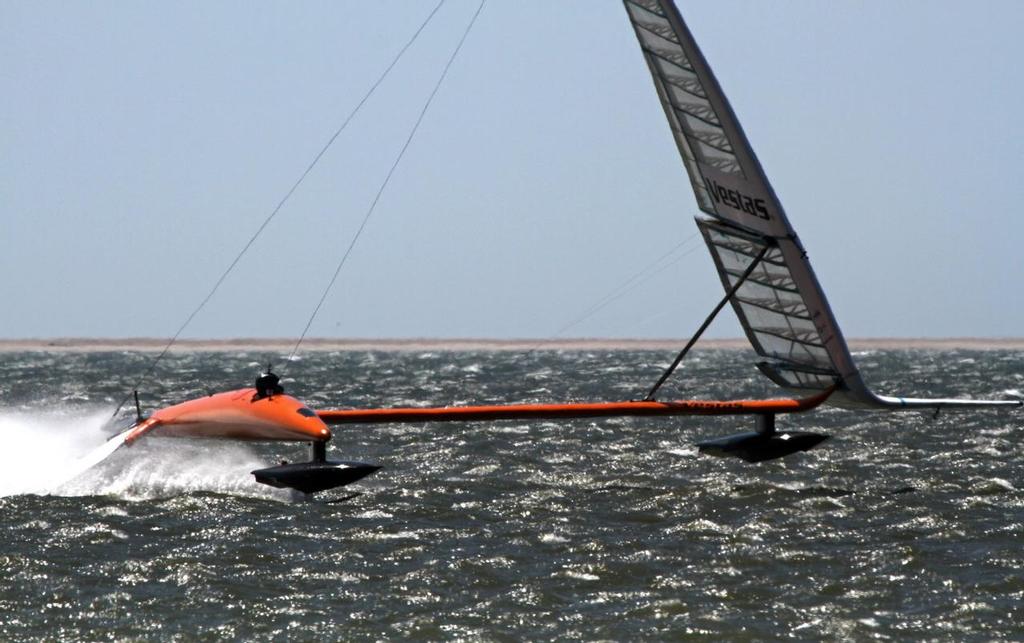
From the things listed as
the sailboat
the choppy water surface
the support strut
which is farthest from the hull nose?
the support strut

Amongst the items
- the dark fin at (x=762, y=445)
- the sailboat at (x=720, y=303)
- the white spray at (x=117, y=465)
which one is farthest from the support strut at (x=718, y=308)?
the white spray at (x=117, y=465)

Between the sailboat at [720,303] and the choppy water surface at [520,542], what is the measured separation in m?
1.13

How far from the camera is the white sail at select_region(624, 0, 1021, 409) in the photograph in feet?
58.2

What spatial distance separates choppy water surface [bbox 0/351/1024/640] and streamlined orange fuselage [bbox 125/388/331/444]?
107 centimetres

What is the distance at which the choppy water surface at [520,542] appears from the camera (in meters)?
13.3

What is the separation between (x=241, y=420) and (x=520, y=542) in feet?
11.2

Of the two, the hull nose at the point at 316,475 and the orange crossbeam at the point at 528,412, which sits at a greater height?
the orange crossbeam at the point at 528,412

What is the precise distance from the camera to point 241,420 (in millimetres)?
17203

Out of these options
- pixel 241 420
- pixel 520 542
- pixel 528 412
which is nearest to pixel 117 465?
pixel 241 420

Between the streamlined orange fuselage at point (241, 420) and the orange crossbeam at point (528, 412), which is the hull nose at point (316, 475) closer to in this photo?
the streamlined orange fuselage at point (241, 420)

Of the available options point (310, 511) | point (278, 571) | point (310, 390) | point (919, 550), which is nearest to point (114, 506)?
point (310, 511)

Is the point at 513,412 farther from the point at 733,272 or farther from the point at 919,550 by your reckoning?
the point at 919,550

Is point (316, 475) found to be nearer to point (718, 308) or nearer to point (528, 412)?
point (528, 412)

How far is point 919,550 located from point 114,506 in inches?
375
